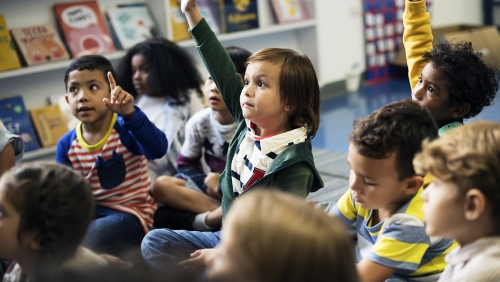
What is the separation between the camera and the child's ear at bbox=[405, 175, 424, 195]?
3.91ft

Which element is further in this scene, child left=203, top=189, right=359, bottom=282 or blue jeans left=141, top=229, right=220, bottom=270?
blue jeans left=141, top=229, right=220, bottom=270

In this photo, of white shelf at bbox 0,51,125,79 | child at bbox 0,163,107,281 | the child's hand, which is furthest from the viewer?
white shelf at bbox 0,51,125,79

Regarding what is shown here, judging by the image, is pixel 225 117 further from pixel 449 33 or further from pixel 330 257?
pixel 449 33

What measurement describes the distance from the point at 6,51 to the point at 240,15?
1.61 metres

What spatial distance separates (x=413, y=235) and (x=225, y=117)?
1.02 m

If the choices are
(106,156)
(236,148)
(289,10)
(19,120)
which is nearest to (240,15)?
(289,10)

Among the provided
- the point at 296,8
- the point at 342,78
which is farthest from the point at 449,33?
the point at 296,8

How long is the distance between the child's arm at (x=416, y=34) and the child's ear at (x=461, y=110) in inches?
7.4

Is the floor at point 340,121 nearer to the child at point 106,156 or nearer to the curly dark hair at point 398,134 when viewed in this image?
the child at point 106,156

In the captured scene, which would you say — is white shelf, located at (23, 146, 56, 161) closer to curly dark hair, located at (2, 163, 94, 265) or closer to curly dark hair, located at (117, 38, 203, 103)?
curly dark hair, located at (117, 38, 203, 103)

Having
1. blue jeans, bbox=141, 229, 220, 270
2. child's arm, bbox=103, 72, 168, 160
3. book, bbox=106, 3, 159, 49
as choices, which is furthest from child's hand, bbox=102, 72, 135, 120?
book, bbox=106, 3, 159, 49

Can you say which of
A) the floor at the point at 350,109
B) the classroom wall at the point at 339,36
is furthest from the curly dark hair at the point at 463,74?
the classroom wall at the point at 339,36

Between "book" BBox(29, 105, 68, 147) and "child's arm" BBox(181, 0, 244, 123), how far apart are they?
76.1 inches

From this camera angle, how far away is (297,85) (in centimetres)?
152
